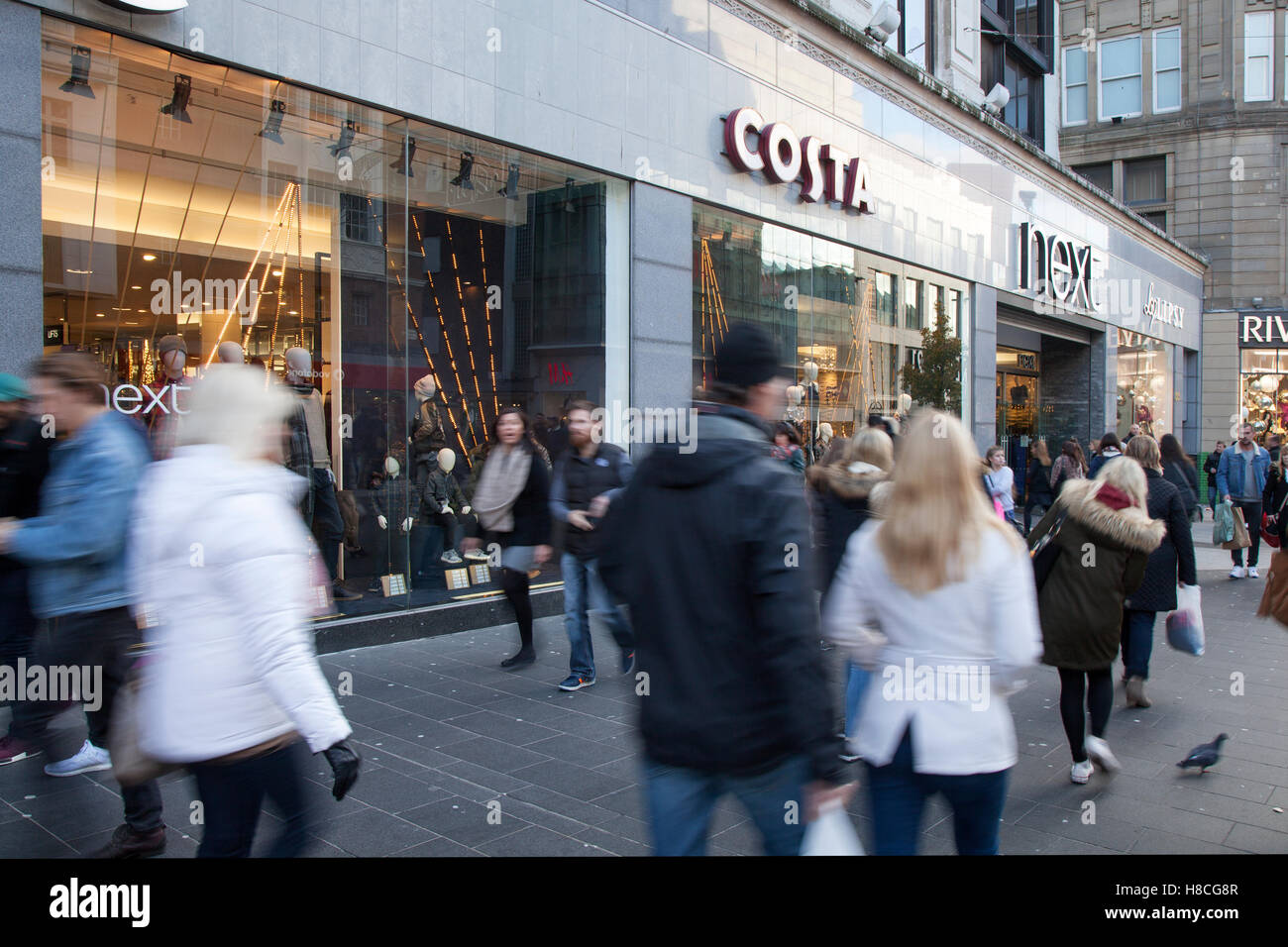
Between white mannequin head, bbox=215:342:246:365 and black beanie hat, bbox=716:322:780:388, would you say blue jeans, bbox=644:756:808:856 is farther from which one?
white mannequin head, bbox=215:342:246:365

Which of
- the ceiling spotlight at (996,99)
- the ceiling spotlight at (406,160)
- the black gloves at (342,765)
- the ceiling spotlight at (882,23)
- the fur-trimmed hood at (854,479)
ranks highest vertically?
the ceiling spotlight at (996,99)

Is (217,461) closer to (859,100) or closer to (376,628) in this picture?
(376,628)

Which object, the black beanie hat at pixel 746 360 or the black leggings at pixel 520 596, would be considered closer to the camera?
the black beanie hat at pixel 746 360

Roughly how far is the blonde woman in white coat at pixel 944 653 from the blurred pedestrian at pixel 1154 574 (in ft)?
12.0

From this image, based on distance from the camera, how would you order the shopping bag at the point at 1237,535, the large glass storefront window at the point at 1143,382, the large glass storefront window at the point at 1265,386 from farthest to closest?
the large glass storefront window at the point at 1265,386 < the large glass storefront window at the point at 1143,382 < the shopping bag at the point at 1237,535

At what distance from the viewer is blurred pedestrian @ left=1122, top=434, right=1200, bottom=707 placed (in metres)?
6.10

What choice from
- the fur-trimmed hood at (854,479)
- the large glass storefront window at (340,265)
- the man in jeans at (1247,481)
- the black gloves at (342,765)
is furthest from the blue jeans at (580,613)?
the man in jeans at (1247,481)

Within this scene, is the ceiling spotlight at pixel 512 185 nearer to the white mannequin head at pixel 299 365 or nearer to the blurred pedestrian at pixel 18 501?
the white mannequin head at pixel 299 365

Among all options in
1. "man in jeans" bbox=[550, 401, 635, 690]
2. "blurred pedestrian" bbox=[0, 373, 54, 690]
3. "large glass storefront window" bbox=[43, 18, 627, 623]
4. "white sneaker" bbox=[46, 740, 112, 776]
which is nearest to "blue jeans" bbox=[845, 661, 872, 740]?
"man in jeans" bbox=[550, 401, 635, 690]

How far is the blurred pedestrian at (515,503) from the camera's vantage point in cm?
709

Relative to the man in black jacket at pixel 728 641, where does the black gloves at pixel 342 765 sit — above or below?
below

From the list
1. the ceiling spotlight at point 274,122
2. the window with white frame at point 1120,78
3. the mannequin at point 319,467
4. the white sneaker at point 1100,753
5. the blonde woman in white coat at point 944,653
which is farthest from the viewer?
the window with white frame at point 1120,78
